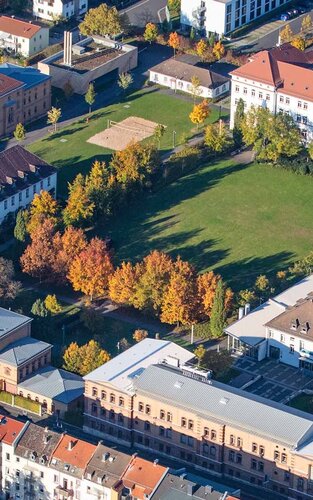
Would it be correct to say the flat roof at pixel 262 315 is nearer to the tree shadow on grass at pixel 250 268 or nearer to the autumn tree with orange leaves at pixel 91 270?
the tree shadow on grass at pixel 250 268

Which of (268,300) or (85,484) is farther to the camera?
(268,300)

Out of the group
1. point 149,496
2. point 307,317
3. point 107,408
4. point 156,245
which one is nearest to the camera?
point 149,496

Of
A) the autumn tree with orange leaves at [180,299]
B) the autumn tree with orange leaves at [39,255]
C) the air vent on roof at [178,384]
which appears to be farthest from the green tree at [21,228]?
the air vent on roof at [178,384]

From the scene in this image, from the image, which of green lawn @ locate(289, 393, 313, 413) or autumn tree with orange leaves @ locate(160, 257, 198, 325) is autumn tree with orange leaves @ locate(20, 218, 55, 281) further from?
green lawn @ locate(289, 393, 313, 413)

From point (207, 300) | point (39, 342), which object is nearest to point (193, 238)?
point (207, 300)

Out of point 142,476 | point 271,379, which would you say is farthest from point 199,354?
point 142,476

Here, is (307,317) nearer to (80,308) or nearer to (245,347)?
(245,347)
